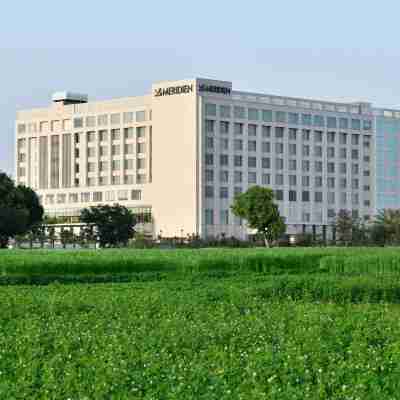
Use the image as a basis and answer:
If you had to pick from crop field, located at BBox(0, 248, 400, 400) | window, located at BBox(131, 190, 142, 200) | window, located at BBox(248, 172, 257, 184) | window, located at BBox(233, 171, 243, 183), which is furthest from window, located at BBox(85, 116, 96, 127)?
crop field, located at BBox(0, 248, 400, 400)

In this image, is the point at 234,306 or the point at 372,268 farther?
the point at 372,268

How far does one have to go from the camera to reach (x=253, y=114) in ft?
596

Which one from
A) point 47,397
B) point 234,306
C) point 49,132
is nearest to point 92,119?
point 49,132

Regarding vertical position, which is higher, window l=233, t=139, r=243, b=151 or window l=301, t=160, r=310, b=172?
window l=233, t=139, r=243, b=151

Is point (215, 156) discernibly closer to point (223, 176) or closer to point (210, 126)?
point (223, 176)

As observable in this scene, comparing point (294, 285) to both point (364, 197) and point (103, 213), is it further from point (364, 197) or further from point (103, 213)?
point (364, 197)

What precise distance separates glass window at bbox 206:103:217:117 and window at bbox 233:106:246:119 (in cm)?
420

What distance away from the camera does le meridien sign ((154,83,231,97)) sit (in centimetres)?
17588

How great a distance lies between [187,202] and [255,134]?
Answer: 59.3 feet

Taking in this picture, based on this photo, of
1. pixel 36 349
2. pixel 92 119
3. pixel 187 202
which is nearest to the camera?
pixel 36 349

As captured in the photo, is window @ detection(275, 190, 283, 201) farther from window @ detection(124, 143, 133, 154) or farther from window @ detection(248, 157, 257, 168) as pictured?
window @ detection(124, 143, 133, 154)

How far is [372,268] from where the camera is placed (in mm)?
69000

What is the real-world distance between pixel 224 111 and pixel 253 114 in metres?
5.75

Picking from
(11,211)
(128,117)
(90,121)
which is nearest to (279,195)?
(128,117)
